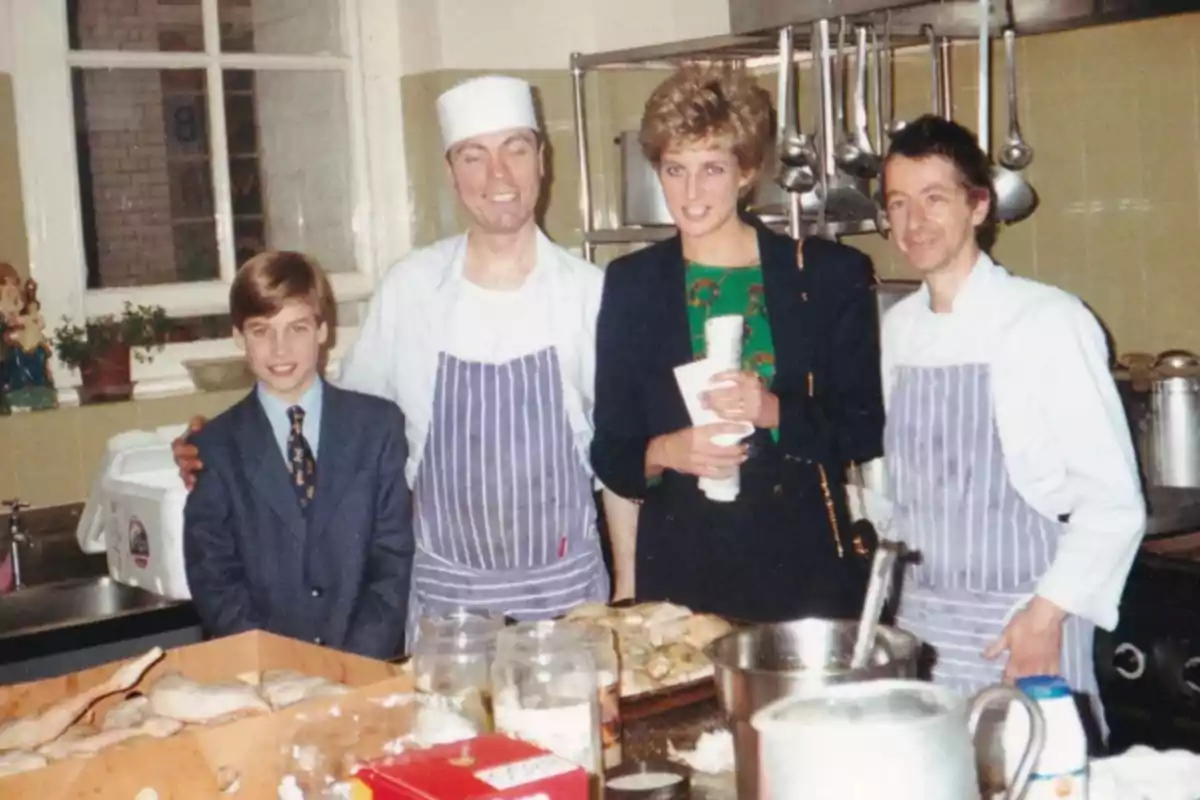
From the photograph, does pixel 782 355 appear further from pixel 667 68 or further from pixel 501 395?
pixel 667 68

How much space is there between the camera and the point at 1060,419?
1.84 metres

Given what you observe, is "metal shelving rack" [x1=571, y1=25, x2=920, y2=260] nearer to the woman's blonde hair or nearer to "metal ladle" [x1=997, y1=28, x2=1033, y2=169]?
"metal ladle" [x1=997, y1=28, x2=1033, y2=169]

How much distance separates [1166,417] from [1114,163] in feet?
1.78

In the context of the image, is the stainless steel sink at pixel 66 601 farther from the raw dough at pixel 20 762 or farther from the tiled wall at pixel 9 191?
the raw dough at pixel 20 762

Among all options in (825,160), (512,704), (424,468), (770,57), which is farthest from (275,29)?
(512,704)

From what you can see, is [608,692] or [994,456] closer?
[608,692]

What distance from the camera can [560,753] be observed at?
4.05ft

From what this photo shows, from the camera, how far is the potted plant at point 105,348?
3.26 m

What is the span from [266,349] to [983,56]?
1.37 m

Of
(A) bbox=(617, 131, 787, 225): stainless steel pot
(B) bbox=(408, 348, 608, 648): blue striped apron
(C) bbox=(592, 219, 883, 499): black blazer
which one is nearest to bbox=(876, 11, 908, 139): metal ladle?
(A) bbox=(617, 131, 787, 225): stainless steel pot

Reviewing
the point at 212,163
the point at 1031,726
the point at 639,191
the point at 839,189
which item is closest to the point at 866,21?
the point at 839,189

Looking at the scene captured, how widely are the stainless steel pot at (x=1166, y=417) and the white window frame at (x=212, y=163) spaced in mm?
1883

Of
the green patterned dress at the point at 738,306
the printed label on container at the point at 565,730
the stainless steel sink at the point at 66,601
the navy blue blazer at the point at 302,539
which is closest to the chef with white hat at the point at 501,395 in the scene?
the navy blue blazer at the point at 302,539

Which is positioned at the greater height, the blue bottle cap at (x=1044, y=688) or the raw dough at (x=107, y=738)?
the blue bottle cap at (x=1044, y=688)
